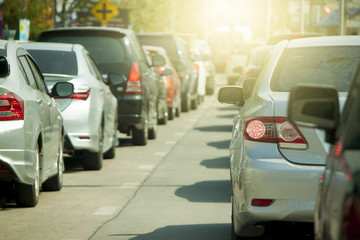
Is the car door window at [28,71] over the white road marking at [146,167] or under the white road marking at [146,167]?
over

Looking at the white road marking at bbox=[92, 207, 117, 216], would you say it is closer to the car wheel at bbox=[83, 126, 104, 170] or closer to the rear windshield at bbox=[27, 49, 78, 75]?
the car wheel at bbox=[83, 126, 104, 170]

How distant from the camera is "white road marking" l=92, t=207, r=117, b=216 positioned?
9148 millimetres

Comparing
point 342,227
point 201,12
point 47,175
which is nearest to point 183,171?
point 47,175

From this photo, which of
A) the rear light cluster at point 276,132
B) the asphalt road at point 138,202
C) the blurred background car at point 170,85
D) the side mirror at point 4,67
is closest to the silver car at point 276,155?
the rear light cluster at point 276,132

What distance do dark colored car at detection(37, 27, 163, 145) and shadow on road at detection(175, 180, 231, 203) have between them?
4373 mm

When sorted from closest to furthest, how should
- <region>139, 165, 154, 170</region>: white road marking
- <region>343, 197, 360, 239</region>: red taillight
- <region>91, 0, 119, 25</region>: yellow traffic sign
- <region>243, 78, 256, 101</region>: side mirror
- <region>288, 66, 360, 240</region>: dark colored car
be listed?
1. <region>343, 197, 360, 239</region>: red taillight
2. <region>288, 66, 360, 240</region>: dark colored car
3. <region>243, 78, 256, 101</region>: side mirror
4. <region>139, 165, 154, 170</region>: white road marking
5. <region>91, 0, 119, 25</region>: yellow traffic sign

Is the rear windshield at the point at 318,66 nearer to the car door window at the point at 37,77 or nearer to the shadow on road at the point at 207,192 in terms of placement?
the shadow on road at the point at 207,192

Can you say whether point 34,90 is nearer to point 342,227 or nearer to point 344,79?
point 344,79

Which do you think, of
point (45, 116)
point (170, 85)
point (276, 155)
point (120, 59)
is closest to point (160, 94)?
point (170, 85)

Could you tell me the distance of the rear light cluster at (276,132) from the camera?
20.9 ft

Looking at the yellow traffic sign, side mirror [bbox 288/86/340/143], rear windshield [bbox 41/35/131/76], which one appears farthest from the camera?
the yellow traffic sign

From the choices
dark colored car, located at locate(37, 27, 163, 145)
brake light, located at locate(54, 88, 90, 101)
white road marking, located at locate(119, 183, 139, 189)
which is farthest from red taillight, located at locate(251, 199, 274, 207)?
dark colored car, located at locate(37, 27, 163, 145)

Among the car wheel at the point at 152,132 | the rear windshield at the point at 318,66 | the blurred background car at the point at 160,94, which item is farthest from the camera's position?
the blurred background car at the point at 160,94

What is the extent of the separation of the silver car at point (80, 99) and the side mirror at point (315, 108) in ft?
25.8
